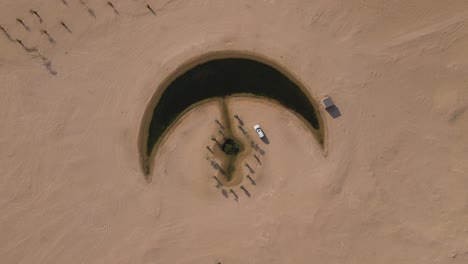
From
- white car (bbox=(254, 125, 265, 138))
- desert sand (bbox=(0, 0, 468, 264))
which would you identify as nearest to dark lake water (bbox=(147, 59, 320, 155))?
desert sand (bbox=(0, 0, 468, 264))

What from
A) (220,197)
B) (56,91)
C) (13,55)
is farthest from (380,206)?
(13,55)

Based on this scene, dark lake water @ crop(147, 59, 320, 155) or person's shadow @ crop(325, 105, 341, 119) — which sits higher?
dark lake water @ crop(147, 59, 320, 155)

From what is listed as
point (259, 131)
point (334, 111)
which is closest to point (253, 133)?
point (259, 131)

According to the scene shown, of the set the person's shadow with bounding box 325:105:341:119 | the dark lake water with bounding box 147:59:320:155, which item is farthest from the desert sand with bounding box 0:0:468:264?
the dark lake water with bounding box 147:59:320:155

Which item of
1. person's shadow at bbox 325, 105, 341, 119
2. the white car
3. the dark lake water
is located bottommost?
person's shadow at bbox 325, 105, 341, 119

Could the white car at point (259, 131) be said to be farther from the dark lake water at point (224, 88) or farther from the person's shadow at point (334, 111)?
the person's shadow at point (334, 111)

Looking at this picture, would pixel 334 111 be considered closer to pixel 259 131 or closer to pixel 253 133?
pixel 259 131

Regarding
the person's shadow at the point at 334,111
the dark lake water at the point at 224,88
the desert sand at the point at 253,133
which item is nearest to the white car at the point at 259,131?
the desert sand at the point at 253,133

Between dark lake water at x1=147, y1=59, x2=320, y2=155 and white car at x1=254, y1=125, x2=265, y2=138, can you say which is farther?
dark lake water at x1=147, y1=59, x2=320, y2=155

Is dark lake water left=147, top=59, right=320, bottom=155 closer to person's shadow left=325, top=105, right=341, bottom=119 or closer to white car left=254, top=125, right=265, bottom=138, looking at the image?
person's shadow left=325, top=105, right=341, bottom=119
